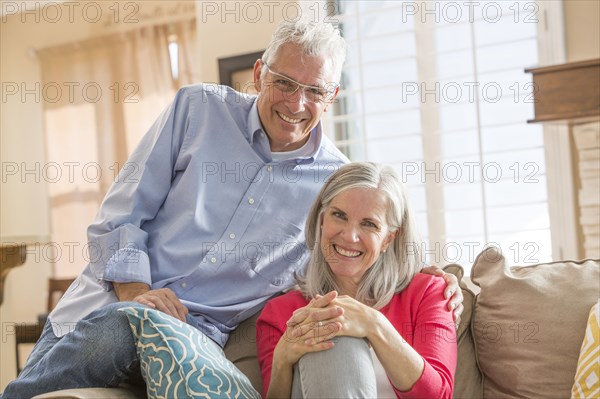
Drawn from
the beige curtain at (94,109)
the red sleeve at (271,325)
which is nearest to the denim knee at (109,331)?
the red sleeve at (271,325)

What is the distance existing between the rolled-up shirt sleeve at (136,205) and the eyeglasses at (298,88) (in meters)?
0.30

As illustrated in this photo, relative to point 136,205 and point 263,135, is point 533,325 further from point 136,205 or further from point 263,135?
point 136,205

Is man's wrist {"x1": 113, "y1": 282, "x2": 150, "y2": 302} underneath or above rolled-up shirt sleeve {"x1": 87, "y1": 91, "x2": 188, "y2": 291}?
underneath

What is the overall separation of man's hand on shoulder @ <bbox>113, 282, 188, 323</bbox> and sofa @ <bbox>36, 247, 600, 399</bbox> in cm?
21

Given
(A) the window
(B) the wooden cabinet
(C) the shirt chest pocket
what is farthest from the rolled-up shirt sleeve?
(A) the window

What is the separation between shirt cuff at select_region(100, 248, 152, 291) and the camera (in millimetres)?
2080

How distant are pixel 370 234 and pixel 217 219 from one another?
0.49 meters

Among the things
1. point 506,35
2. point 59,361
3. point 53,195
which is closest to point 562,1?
point 506,35

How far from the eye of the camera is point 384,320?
1760 mm

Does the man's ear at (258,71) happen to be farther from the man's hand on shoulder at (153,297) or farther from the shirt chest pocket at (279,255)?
the man's hand on shoulder at (153,297)

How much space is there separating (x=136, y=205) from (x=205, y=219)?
0.20 m

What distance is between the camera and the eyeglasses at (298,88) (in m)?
2.23

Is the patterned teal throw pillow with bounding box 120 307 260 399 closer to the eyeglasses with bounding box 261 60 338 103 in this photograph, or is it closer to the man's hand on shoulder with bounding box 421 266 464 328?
the man's hand on shoulder with bounding box 421 266 464 328

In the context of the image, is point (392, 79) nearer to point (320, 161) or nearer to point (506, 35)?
point (506, 35)
